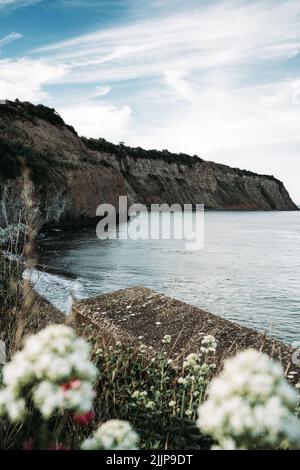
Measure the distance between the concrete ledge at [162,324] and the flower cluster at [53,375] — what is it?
260 centimetres

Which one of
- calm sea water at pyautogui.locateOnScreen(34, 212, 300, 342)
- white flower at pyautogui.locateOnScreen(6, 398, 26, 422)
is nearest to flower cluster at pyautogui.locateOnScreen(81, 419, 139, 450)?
white flower at pyautogui.locateOnScreen(6, 398, 26, 422)

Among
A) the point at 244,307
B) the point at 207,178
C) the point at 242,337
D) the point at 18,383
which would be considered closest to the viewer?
the point at 18,383

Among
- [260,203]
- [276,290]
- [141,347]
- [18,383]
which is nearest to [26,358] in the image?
[18,383]

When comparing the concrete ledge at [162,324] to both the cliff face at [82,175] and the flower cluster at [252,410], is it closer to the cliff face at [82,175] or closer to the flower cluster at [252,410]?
the flower cluster at [252,410]

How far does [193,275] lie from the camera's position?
59.6ft

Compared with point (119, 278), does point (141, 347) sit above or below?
above

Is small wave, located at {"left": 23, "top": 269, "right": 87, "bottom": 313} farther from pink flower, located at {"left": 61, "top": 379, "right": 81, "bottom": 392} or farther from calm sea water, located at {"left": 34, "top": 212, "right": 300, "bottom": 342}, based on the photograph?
pink flower, located at {"left": 61, "top": 379, "right": 81, "bottom": 392}

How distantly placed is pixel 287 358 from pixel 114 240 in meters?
26.7

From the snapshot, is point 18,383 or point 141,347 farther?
point 141,347

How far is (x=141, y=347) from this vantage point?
416 centimetres

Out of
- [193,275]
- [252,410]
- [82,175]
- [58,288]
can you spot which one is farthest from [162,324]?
[82,175]

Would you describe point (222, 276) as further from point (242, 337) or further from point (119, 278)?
point (242, 337)

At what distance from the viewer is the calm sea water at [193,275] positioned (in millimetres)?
12789

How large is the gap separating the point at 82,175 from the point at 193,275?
2460 centimetres
